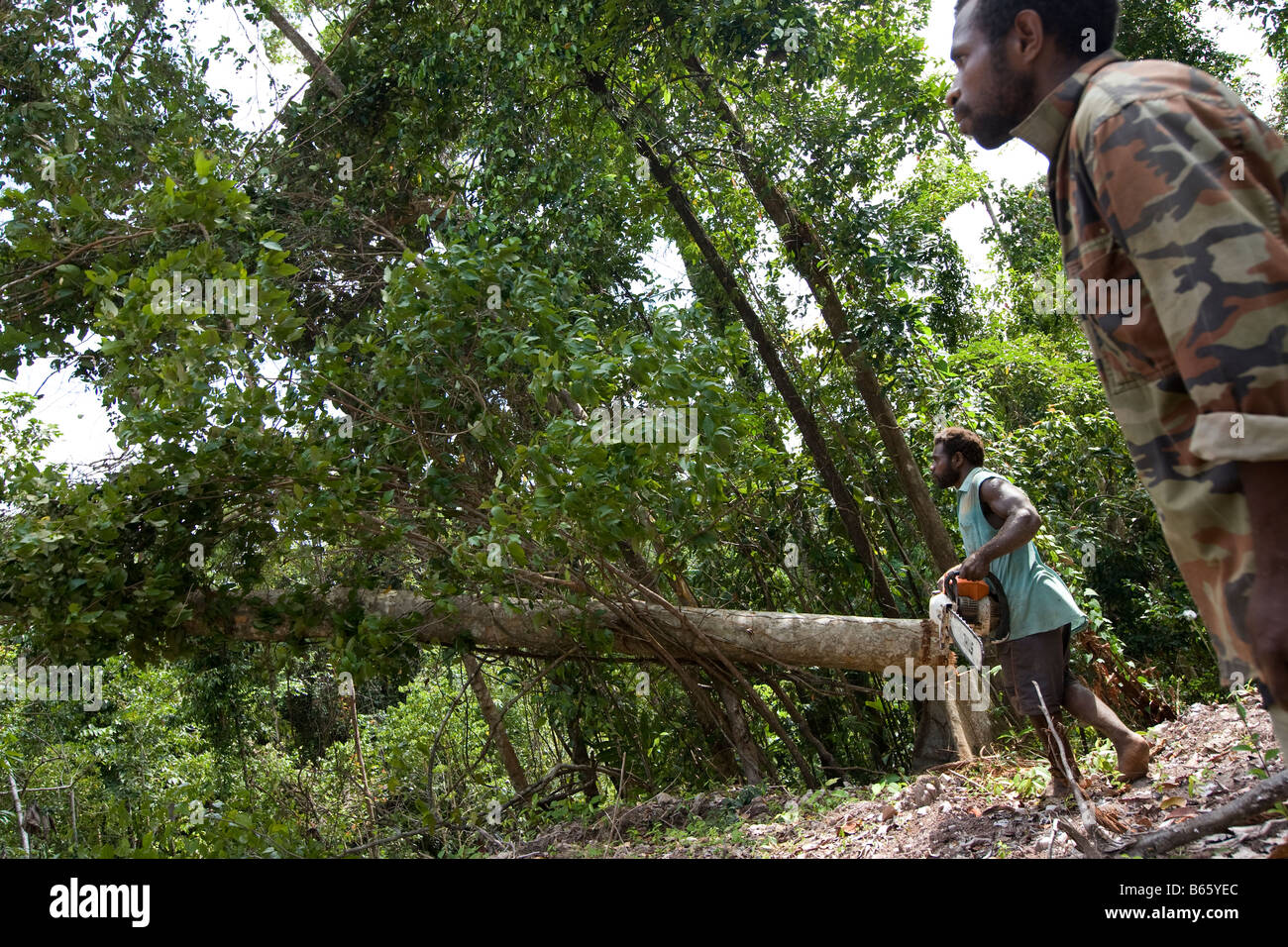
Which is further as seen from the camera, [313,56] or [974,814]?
[313,56]

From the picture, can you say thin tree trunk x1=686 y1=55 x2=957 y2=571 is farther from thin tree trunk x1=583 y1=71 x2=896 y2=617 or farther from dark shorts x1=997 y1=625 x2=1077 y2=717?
dark shorts x1=997 y1=625 x2=1077 y2=717

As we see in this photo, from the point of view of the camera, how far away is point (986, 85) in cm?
153

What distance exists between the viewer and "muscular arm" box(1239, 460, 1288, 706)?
111cm

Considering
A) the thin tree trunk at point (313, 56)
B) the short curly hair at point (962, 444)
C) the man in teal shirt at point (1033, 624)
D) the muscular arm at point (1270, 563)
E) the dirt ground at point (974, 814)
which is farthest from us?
the thin tree trunk at point (313, 56)

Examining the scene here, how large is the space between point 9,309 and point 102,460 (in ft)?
4.72

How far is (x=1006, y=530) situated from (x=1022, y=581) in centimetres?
39

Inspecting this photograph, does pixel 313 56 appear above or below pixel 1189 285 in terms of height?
above

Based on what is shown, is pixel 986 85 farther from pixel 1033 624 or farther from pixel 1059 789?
pixel 1059 789

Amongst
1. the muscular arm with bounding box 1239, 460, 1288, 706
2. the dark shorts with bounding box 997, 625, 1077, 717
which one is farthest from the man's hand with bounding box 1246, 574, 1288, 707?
the dark shorts with bounding box 997, 625, 1077, 717

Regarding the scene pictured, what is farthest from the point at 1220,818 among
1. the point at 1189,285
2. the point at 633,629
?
the point at 633,629

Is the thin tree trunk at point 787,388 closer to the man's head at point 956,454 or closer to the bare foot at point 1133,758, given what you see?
the man's head at point 956,454

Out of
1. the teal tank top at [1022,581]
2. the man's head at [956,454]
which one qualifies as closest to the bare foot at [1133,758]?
the teal tank top at [1022,581]

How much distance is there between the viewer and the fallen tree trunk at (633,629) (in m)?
5.73

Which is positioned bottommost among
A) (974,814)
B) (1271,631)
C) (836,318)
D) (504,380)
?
(974,814)
